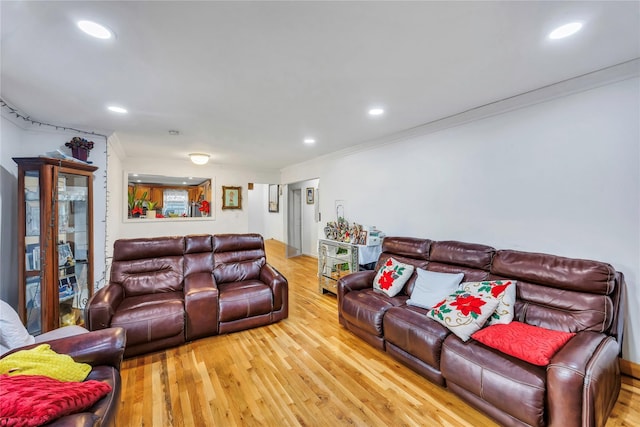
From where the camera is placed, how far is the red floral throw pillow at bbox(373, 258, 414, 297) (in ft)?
9.18

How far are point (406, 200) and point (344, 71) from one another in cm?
217

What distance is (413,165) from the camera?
355cm

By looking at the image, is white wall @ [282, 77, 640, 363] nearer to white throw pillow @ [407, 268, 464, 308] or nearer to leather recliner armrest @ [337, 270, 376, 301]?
white throw pillow @ [407, 268, 464, 308]

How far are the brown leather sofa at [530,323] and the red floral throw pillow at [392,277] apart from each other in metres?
0.08

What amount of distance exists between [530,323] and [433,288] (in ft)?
2.44

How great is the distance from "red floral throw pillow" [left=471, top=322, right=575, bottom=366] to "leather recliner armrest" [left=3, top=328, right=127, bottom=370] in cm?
238

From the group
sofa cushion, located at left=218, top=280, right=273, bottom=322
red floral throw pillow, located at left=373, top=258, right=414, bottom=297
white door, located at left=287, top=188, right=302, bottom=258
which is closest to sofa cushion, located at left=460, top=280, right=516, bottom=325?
red floral throw pillow, located at left=373, top=258, right=414, bottom=297

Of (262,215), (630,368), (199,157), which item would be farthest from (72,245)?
(262,215)

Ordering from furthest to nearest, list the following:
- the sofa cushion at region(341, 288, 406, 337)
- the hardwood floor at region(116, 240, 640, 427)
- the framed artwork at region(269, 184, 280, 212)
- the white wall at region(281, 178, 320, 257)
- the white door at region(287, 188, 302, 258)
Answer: the framed artwork at region(269, 184, 280, 212) < the white door at region(287, 188, 302, 258) < the white wall at region(281, 178, 320, 257) < the sofa cushion at region(341, 288, 406, 337) < the hardwood floor at region(116, 240, 640, 427)

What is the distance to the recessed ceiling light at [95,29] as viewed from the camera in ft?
4.67

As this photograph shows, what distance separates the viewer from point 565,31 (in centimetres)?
155

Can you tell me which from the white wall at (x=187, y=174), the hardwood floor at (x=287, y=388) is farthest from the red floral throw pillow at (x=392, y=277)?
the white wall at (x=187, y=174)

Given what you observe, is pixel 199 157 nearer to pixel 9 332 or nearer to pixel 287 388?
pixel 9 332

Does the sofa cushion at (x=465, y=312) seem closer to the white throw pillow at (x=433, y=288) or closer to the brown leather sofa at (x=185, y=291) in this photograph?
the white throw pillow at (x=433, y=288)
